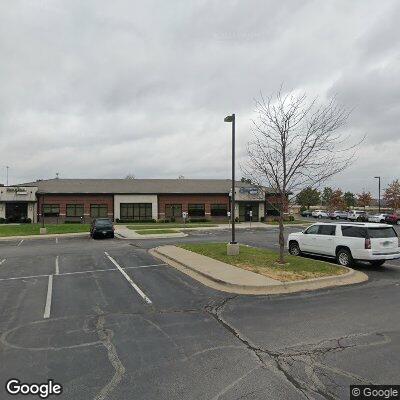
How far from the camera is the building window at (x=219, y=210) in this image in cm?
5266

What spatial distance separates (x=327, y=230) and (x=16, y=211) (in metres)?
44.4

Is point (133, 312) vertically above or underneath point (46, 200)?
underneath

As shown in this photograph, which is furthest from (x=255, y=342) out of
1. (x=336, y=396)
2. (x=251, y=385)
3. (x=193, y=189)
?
(x=193, y=189)

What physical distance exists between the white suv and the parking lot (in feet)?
7.23

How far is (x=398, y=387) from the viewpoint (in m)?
4.89

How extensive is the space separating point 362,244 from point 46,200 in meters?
44.4

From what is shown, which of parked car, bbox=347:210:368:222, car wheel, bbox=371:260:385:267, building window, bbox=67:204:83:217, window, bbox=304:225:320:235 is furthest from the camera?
parked car, bbox=347:210:368:222

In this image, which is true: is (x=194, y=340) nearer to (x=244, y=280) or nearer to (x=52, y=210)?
(x=244, y=280)

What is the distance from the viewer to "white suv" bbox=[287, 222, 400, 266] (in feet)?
45.3

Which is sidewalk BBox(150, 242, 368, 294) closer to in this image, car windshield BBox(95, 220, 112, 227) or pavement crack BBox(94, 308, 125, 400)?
pavement crack BBox(94, 308, 125, 400)

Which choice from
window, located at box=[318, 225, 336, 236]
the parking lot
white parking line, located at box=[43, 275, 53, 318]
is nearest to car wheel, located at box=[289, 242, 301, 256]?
window, located at box=[318, 225, 336, 236]

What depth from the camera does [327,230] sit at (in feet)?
52.1

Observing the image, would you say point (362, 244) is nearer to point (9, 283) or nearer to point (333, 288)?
point (333, 288)

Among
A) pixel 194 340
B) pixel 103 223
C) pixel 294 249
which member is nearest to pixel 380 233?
pixel 294 249
